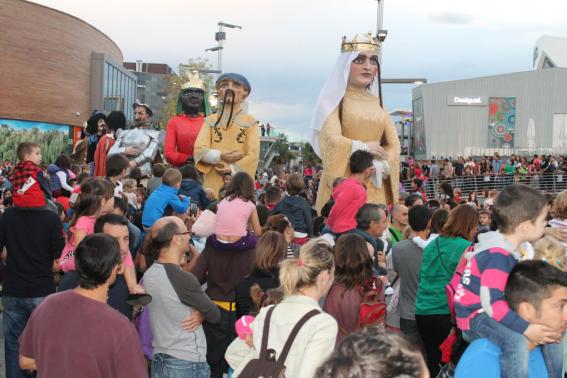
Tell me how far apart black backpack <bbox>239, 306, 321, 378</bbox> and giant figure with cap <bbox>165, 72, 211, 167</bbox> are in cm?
711

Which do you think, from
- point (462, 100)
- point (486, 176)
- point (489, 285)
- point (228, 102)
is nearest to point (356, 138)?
point (228, 102)

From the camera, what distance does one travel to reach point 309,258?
3412 mm

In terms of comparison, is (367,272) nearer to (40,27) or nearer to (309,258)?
(309,258)

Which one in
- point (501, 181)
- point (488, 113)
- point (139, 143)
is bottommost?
point (501, 181)

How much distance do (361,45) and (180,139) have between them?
3.01 meters

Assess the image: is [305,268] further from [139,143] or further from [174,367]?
[139,143]

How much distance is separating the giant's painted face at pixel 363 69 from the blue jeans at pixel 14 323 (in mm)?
5811

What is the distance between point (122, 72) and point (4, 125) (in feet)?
59.7

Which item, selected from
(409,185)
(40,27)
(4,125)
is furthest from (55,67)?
(409,185)

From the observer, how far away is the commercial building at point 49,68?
4128 centimetres

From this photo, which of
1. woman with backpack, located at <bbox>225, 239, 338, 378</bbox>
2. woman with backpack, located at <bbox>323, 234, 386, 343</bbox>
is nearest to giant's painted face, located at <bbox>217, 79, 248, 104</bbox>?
woman with backpack, located at <bbox>323, 234, 386, 343</bbox>

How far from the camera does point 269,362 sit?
2.96 m

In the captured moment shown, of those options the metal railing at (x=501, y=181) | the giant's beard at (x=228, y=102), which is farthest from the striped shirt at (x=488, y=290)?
the metal railing at (x=501, y=181)

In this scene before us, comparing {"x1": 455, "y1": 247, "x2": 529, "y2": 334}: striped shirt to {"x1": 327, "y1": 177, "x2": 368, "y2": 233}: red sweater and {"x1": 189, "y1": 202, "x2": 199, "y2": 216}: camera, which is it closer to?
{"x1": 327, "y1": 177, "x2": 368, "y2": 233}: red sweater
